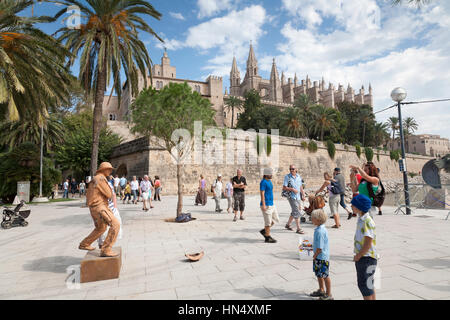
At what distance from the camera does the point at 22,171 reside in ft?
52.5

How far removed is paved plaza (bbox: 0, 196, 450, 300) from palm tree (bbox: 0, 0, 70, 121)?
5.05m

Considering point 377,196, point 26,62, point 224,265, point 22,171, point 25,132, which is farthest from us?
point 25,132

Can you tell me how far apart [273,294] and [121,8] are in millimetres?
13714

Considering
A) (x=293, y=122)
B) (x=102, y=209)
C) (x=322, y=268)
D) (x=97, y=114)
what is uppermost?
(x=293, y=122)

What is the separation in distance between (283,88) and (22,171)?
229 feet

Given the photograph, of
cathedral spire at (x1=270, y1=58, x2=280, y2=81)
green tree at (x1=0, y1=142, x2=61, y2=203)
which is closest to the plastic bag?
A: green tree at (x1=0, y1=142, x2=61, y2=203)

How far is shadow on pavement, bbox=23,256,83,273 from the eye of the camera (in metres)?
4.11

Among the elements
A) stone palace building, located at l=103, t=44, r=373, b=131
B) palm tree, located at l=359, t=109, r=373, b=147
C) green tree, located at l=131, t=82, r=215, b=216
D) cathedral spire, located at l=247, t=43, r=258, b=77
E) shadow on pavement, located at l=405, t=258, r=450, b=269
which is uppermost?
cathedral spire, located at l=247, t=43, r=258, b=77

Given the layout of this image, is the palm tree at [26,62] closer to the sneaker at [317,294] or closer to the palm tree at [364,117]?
the sneaker at [317,294]

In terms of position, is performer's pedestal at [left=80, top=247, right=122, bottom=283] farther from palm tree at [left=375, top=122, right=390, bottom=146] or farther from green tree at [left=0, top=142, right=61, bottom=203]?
palm tree at [left=375, top=122, right=390, bottom=146]

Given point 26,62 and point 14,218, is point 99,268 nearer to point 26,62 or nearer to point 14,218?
point 14,218

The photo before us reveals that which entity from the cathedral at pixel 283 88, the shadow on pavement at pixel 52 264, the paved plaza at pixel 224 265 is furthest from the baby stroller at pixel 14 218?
the cathedral at pixel 283 88

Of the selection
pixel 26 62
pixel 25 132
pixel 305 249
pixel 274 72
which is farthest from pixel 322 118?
pixel 274 72

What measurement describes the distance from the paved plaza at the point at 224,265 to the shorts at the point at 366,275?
0.53 metres
